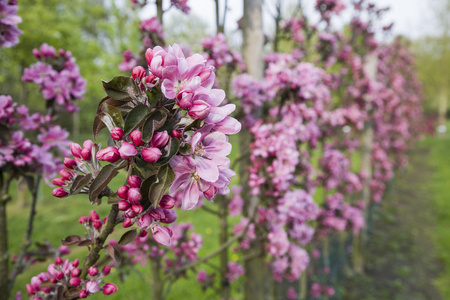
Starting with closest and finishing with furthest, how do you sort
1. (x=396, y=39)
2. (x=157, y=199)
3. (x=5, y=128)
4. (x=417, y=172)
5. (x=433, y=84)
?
(x=157, y=199), (x=5, y=128), (x=396, y=39), (x=417, y=172), (x=433, y=84)

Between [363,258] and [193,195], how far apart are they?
6761 millimetres

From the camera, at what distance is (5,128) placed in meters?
1.63

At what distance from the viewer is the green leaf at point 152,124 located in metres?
0.85

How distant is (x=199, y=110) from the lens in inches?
33.3

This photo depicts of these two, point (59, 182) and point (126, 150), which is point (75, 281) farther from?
point (126, 150)

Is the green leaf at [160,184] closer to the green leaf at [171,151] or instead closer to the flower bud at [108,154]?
the green leaf at [171,151]

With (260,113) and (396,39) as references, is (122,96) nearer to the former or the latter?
(260,113)

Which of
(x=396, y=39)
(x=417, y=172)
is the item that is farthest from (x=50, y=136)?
(x=417, y=172)

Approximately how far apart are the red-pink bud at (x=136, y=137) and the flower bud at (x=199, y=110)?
0.49 feet

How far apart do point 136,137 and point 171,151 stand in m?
0.10

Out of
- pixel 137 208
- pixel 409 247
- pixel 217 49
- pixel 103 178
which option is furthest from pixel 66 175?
pixel 409 247

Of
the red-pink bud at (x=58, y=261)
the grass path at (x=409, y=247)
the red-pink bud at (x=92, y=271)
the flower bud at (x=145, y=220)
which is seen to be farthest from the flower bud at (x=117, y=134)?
the grass path at (x=409, y=247)

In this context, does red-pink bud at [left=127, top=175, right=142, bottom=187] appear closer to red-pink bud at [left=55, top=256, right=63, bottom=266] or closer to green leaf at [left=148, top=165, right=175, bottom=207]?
green leaf at [left=148, top=165, right=175, bottom=207]

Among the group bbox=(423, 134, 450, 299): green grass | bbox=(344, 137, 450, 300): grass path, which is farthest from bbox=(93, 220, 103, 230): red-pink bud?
bbox=(423, 134, 450, 299): green grass
